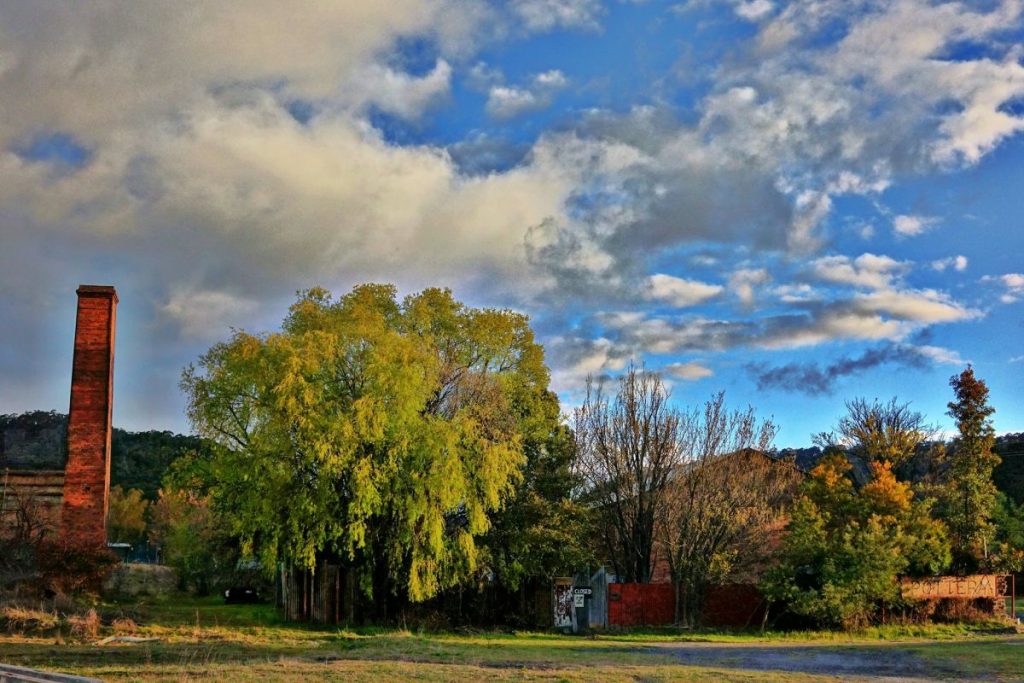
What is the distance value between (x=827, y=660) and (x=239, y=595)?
95.1 ft

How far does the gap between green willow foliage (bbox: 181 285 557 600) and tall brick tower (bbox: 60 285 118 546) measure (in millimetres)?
4690

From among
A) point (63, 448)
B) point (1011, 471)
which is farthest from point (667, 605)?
point (1011, 471)

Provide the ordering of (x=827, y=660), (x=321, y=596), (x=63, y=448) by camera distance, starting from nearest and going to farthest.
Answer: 1. (x=827, y=660)
2. (x=321, y=596)
3. (x=63, y=448)

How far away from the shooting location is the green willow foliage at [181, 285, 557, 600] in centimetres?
3011

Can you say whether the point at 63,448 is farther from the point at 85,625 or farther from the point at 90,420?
the point at 85,625

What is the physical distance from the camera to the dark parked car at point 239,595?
142 feet

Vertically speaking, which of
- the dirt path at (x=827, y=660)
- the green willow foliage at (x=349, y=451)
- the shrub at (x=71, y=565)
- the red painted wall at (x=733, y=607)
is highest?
the green willow foliage at (x=349, y=451)

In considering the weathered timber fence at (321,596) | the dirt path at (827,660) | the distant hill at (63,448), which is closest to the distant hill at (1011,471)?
the dirt path at (827,660)

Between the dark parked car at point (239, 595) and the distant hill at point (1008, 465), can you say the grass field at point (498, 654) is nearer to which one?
the dark parked car at point (239, 595)

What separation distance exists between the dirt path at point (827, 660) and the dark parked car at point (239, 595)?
22948 millimetres

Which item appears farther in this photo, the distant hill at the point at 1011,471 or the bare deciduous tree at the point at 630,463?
the distant hill at the point at 1011,471

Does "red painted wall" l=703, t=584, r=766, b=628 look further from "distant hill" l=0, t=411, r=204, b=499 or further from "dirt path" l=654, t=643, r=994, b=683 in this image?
"distant hill" l=0, t=411, r=204, b=499

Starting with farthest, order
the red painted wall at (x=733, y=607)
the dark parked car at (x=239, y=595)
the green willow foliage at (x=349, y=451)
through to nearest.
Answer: the dark parked car at (x=239, y=595), the red painted wall at (x=733, y=607), the green willow foliage at (x=349, y=451)

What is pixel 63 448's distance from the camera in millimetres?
53125
